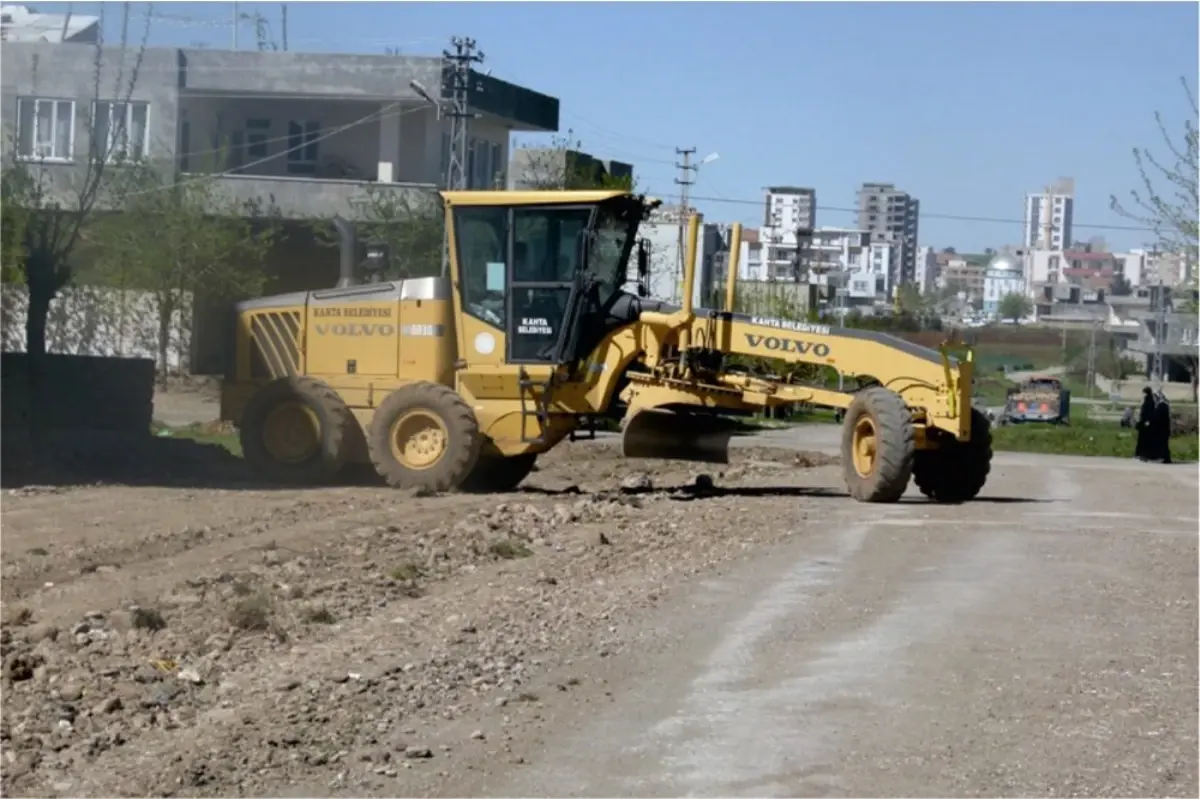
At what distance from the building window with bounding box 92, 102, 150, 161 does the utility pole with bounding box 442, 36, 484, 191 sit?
21.9 ft

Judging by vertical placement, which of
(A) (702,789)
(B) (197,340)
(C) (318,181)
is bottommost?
(A) (702,789)

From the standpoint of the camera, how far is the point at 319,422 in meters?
22.1

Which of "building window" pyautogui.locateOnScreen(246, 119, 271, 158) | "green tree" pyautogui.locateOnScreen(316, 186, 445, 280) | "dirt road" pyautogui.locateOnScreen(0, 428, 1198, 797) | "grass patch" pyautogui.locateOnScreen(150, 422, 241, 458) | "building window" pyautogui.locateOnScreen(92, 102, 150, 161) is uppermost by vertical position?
"building window" pyautogui.locateOnScreen(246, 119, 271, 158)

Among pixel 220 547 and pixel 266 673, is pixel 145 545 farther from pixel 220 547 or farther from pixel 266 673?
pixel 266 673

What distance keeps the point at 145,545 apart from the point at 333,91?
3371 cm

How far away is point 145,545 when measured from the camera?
1535 cm

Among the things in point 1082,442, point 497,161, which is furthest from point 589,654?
point 497,161

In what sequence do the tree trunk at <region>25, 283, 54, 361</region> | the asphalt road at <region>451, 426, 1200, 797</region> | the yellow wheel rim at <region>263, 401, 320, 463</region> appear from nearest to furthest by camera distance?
the asphalt road at <region>451, 426, 1200, 797</region>
the yellow wheel rim at <region>263, 401, 320, 463</region>
the tree trunk at <region>25, 283, 54, 361</region>

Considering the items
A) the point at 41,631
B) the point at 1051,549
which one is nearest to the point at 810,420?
the point at 1051,549

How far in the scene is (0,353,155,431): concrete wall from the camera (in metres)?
22.9

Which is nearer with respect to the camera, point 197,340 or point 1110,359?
point 197,340

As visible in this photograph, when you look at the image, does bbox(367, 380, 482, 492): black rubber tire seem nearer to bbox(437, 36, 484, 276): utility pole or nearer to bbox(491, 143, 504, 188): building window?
bbox(437, 36, 484, 276): utility pole

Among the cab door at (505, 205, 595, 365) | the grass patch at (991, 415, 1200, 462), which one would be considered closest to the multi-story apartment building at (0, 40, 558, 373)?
the grass patch at (991, 415, 1200, 462)

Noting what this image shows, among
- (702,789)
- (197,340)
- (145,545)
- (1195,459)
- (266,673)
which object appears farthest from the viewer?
(1195,459)
